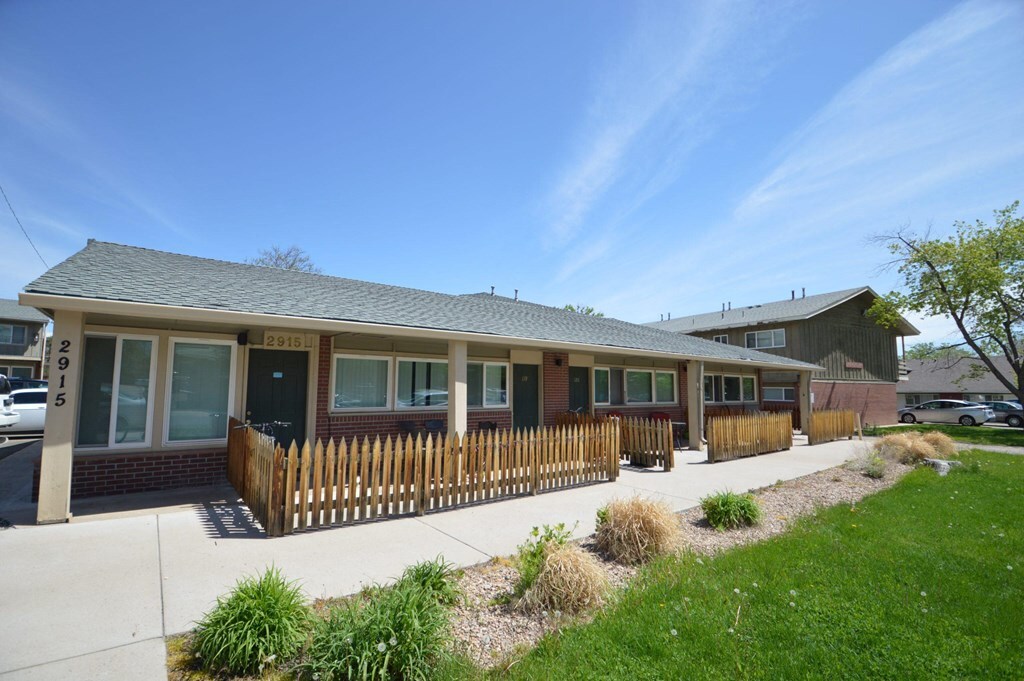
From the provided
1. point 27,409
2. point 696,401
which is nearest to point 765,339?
point 696,401

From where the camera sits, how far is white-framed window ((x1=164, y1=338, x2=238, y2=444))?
8.10 metres

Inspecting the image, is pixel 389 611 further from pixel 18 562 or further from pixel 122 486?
pixel 122 486

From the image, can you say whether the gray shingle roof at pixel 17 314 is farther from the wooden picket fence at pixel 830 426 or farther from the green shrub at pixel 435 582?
the wooden picket fence at pixel 830 426

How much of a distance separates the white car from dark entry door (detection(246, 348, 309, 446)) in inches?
543

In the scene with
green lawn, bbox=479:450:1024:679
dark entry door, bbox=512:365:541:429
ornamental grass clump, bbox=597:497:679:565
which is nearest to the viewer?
green lawn, bbox=479:450:1024:679

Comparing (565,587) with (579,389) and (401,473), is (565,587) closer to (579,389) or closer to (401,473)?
(401,473)

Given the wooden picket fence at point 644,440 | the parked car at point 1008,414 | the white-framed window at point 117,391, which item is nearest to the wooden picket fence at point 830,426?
the wooden picket fence at point 644,440

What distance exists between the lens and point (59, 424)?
5.91m

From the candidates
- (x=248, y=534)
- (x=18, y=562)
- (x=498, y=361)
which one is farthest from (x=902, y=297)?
(x=18, y=562)

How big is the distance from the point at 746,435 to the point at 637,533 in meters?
Answer: 10.0

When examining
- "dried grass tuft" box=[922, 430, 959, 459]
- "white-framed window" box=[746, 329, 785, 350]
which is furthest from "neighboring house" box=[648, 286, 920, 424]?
"dried grass tuft" box=[922, 430, 959, 459]

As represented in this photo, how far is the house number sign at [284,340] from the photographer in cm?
907

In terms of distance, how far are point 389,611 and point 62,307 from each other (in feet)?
18.9

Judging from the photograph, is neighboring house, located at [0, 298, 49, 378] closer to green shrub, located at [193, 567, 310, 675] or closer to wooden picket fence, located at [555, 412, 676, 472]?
wooden picket fence, located at [555, 412, 676, 472]
